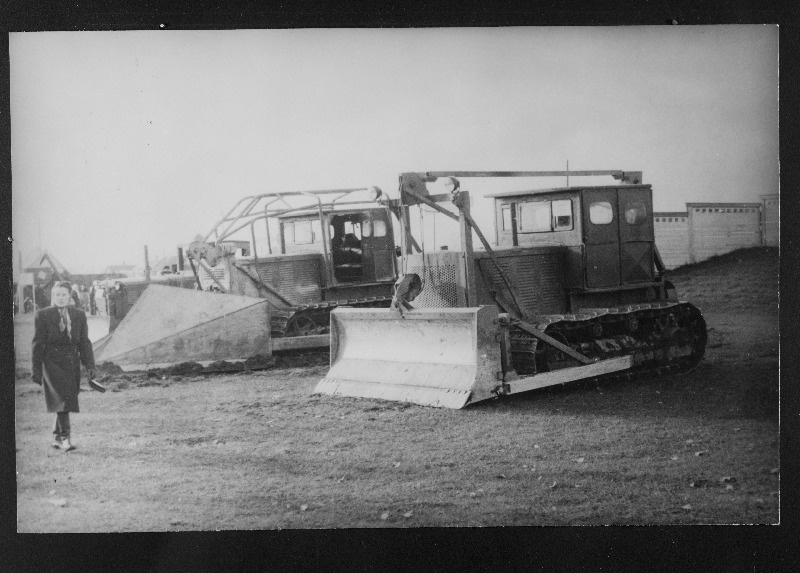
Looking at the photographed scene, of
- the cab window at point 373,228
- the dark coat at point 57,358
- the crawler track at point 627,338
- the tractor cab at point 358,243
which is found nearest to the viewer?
the dark coat at point 57,358

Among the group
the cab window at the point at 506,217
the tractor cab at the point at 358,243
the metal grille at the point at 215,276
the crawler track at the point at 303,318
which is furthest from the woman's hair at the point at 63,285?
the tractor cab at the point at 358,243

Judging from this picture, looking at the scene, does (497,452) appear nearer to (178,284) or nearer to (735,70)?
(735,70)

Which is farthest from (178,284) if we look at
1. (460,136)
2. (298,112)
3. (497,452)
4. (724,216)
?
(724,216)

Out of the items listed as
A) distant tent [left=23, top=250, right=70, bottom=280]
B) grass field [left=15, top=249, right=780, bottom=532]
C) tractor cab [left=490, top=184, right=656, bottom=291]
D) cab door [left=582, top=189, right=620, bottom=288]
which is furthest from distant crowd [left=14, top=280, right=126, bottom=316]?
cab door [left=582, top=189, right=620, bottom=288]

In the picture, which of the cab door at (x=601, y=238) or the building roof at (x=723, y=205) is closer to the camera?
the building roof at (x=723, y=205)

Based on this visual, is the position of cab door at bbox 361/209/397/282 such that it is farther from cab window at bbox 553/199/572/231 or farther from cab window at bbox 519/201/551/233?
cab window at bbox 553/199/572/231

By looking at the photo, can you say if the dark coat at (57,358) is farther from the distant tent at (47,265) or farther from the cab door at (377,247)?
the cab door at (377,247)

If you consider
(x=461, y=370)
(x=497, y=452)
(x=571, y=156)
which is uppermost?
(x=571, y=156)
